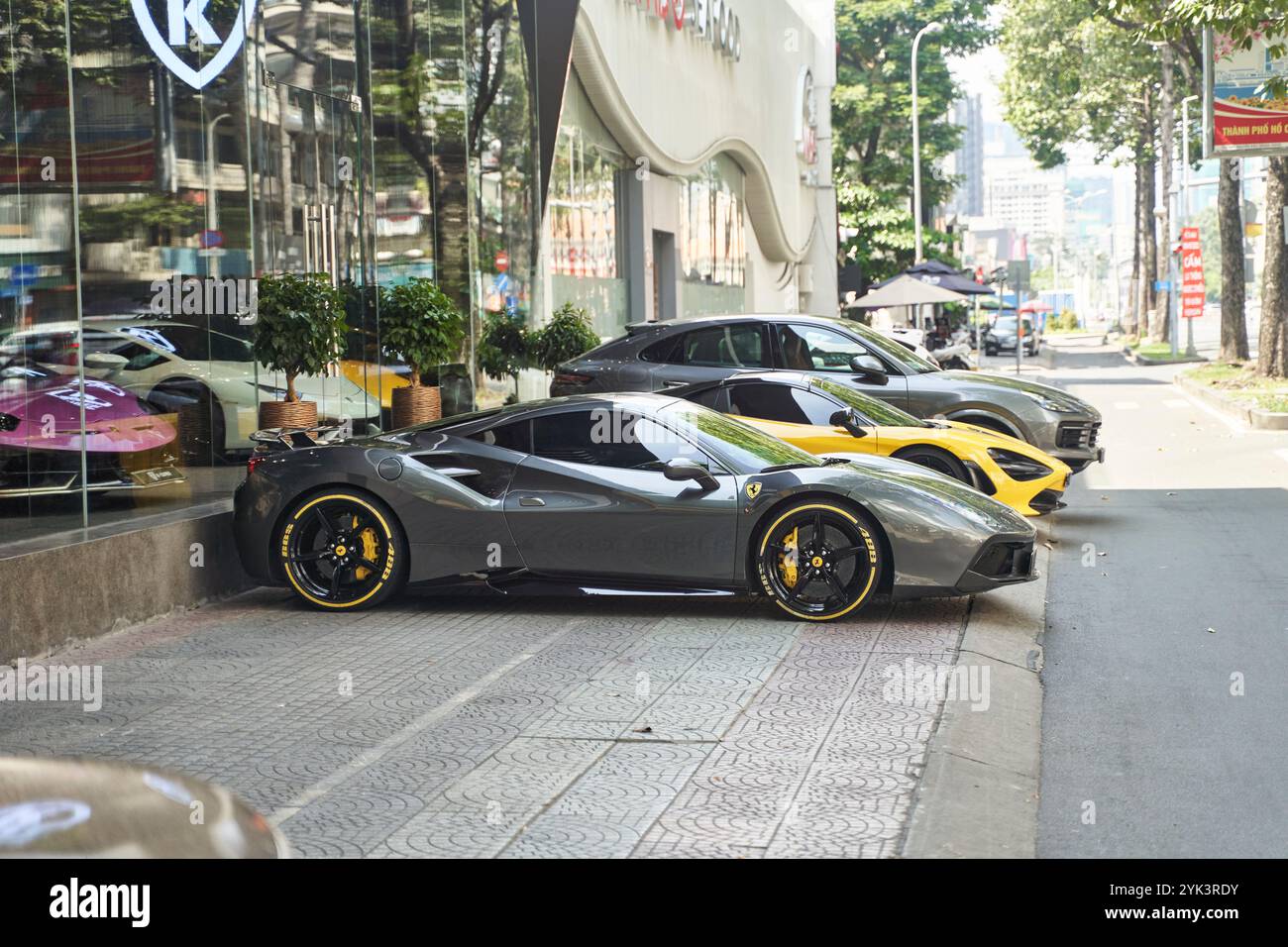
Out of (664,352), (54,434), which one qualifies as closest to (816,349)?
(664,352)

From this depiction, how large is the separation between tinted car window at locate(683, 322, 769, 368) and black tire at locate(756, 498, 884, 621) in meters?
5.12

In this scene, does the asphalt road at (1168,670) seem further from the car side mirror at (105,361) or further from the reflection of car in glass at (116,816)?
the car side mirror at (105,361)

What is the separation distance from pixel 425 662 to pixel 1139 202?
66523 millimetres

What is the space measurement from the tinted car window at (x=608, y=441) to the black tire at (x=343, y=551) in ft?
3.24

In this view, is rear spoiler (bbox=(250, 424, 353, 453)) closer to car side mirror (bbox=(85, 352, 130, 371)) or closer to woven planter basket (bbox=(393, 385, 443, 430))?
car side mirror (bbox=(85, 352, 130, 371))

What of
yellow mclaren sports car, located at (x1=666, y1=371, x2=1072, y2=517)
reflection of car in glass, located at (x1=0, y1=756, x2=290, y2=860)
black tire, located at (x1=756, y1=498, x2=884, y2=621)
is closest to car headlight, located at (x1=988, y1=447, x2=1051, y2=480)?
yellow mclaren sports car, located at (x1=666, y1=371, x2=1072, y2=517)

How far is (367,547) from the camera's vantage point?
8547 mm

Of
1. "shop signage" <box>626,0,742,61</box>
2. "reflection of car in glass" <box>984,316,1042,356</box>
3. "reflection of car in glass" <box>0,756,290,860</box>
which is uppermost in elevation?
"shop signage" <box>626,0,742,61</box>

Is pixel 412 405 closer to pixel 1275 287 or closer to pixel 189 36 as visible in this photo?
pixel 189 36

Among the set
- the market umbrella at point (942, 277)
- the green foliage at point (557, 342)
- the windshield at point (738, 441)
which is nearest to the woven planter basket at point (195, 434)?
the windshield at point (738, 441)

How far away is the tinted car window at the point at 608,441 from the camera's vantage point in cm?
838

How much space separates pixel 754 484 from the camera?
26.6 ft

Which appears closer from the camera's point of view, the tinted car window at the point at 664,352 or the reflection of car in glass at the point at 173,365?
the reflection of car in glass at the point at 173,365

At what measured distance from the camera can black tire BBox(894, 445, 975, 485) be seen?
1070cm
